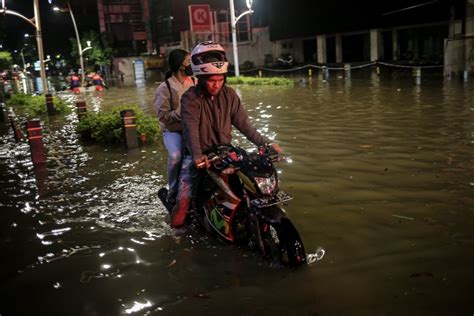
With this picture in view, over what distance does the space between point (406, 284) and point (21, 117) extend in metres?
19.0

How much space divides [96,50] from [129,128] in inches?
2072

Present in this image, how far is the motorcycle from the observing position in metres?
4.30

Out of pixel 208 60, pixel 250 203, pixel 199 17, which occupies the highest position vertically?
pixel 199 17

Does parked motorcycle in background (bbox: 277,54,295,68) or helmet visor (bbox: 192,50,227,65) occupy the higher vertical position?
parked motorcycle in background (bbox: 277,54,295,68)

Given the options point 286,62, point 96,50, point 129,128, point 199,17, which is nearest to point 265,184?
point 129,128

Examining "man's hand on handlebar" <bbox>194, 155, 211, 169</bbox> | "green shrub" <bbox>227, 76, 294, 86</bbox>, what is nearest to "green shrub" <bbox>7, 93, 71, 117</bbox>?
"green shrub" <bbox>227, 76, 294, 86</bbox>

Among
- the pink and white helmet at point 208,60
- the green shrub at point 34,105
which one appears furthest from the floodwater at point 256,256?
the green shrub at point 34,105

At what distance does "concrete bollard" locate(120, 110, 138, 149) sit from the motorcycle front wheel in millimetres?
7023

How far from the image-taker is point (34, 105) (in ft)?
68.9

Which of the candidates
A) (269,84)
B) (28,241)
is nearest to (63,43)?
(269,84)

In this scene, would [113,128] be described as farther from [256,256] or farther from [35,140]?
[256,256]

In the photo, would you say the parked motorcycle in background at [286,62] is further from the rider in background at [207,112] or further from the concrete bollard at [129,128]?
the rider in background at [207,112]

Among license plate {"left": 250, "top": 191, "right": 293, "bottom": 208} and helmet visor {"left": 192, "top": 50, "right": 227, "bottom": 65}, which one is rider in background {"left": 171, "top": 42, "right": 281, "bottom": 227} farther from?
license plate {"left": 250, "top": 191, "right": 293, "bottom": 208}

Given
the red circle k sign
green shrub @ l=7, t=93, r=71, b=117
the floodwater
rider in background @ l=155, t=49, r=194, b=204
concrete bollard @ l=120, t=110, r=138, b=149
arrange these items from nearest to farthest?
the floodwater → rider in background @ l=155, t=49, r=194, b=204 → concrete bollard @ l=120, t=110, r=138, b=149 → green shrub @ l=7, t=93, r=71, b=117 → the red circle k sign
